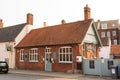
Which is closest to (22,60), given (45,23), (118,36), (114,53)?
(45,23)

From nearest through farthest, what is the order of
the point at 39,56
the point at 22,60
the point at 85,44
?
the point at 85,44 → the point at 39,56 → the point at 22,60

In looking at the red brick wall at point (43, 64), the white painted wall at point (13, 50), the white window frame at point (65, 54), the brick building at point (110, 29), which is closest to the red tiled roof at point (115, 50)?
the white painted wall at point (13, 50)

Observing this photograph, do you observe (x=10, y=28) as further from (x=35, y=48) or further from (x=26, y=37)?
(x=35, y=48)

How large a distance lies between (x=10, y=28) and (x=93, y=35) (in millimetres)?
19531

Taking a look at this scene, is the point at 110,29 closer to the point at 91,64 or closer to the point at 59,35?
the point at 59,35

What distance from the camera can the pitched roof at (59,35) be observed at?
30141mm

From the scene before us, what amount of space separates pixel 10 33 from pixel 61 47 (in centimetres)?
1540

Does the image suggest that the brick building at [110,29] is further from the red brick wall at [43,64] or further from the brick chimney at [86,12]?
the brick chimney at [86,12]

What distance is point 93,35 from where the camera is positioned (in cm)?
3191

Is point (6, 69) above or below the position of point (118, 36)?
below

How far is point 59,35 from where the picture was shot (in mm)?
32938

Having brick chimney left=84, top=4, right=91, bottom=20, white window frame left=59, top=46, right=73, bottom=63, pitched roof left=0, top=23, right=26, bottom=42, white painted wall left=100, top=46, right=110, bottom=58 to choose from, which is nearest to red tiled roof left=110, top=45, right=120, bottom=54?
white painted wall left=100, top=46, right=110, bottom=58

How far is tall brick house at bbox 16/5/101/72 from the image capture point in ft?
95.6

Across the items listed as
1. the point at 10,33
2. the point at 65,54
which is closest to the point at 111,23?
the point at 10,33
